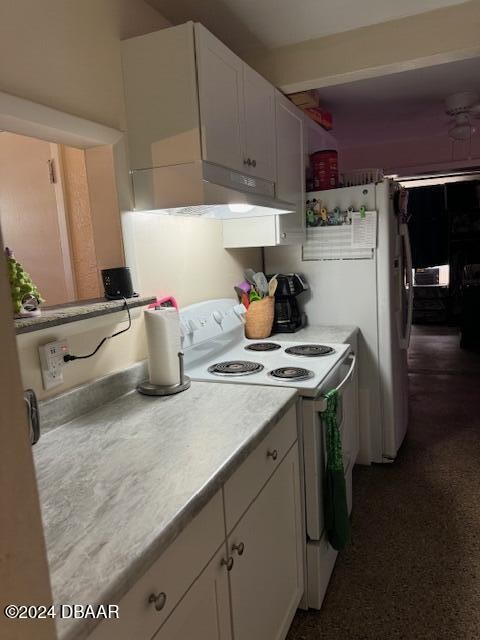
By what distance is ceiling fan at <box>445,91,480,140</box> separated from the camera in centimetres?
369

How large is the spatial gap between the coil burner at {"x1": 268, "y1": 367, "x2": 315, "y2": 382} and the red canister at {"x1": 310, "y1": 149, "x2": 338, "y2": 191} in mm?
1479

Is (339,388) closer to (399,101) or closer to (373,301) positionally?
(373,301)

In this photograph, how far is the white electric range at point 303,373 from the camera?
1735 millimetres

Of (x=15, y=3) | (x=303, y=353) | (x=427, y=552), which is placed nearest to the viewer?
(x=15, y=3)

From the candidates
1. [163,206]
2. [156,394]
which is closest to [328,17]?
[163,206]

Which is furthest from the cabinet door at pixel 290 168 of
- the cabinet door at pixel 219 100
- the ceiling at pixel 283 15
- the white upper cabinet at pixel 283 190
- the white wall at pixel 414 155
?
the white wall at pixel 414 155

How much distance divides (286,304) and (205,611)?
195 centimetres

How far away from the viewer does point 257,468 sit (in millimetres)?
1348

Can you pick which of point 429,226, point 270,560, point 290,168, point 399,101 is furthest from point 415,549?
point 429,226

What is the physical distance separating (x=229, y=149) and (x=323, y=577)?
1.73 m

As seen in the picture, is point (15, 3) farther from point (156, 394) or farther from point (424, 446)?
point (424, 446)

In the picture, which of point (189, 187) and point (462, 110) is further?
point (462, 110)

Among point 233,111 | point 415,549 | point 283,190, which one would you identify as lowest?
point 415,549

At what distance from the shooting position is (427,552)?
2084 millimetres
